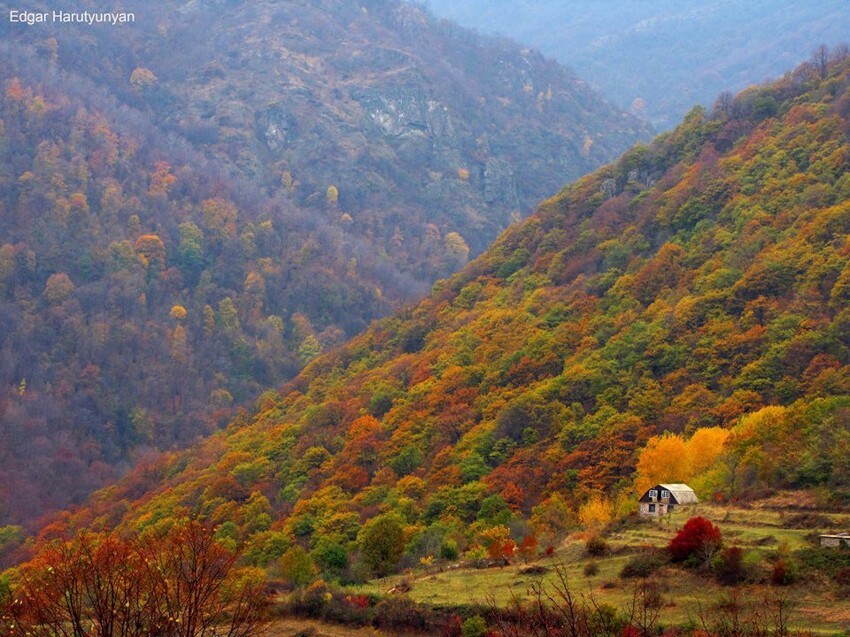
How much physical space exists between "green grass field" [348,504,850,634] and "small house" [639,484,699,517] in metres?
1.30

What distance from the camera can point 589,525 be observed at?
158ft

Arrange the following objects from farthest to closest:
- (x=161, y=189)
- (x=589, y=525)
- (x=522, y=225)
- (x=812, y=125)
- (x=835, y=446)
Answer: (x=161, y=189), (x=522, y=225), (x=812, y=125), (x=589, y=525), (x=835, y=446)

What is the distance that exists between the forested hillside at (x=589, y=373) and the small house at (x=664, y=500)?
1.40m

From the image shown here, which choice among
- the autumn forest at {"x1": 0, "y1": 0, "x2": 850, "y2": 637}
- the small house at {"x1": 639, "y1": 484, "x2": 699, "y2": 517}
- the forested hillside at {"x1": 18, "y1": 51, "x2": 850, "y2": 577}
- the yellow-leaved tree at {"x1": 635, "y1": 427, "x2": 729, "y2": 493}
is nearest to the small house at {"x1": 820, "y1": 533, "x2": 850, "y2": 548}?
the autumn forest at {"x1": 0, "y1": 0, "x2": 850, "y2": 637}

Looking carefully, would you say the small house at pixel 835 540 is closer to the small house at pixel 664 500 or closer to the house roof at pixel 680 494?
the small house at pixel 664 500

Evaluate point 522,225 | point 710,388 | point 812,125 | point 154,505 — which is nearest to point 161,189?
point 522,225

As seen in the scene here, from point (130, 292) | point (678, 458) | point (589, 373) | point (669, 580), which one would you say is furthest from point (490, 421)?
point (130, 292)

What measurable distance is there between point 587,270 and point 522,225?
1901cm

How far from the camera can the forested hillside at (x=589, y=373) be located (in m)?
56.2

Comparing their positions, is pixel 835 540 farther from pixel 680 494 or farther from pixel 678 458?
pixel 678 458

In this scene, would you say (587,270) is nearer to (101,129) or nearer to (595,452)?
(595,452)

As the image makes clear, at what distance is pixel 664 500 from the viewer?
46.0 m

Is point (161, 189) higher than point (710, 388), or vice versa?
point (161, 189)

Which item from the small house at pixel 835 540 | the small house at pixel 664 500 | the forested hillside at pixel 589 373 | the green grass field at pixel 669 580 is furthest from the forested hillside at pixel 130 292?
the small house at pixel 835 540
